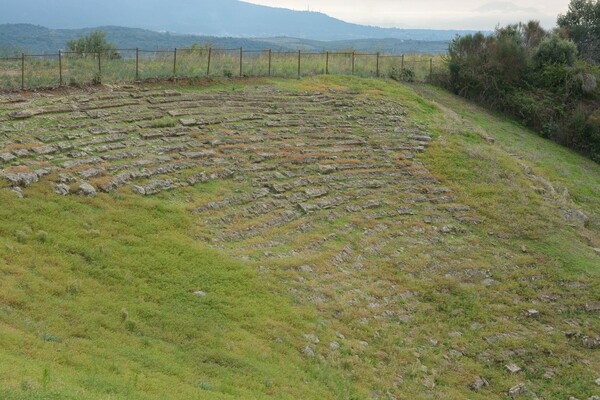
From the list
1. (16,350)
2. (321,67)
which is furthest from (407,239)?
(321,67)

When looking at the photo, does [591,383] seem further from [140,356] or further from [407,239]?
[140,356]

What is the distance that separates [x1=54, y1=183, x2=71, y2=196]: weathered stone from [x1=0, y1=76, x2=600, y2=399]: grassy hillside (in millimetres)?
219

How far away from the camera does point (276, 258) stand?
691 inches

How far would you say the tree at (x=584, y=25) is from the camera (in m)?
52.7

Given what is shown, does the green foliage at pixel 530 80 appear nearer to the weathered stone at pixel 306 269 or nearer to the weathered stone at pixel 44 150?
the weathered stone at pixel 306 269

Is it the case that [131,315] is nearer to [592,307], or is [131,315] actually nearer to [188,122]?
[592,307]

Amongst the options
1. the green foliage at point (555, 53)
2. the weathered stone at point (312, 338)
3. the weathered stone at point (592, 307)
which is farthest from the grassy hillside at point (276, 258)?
the green foliage at point (555, 53)

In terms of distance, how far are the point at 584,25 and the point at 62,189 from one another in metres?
49.6

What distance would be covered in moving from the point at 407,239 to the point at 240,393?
36.0 ft

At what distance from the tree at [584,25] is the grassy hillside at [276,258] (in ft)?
89.9

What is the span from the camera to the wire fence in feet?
94.1

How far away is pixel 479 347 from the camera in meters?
16.2

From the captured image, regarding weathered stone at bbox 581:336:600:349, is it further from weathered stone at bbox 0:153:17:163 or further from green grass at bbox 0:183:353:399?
weathered stone at bbox 0:153:17:163

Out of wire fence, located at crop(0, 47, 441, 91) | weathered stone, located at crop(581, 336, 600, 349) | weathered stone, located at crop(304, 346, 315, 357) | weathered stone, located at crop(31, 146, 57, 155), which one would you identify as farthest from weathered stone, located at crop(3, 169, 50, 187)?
weathered stone, located at crop(581, 336, 600, 349)
